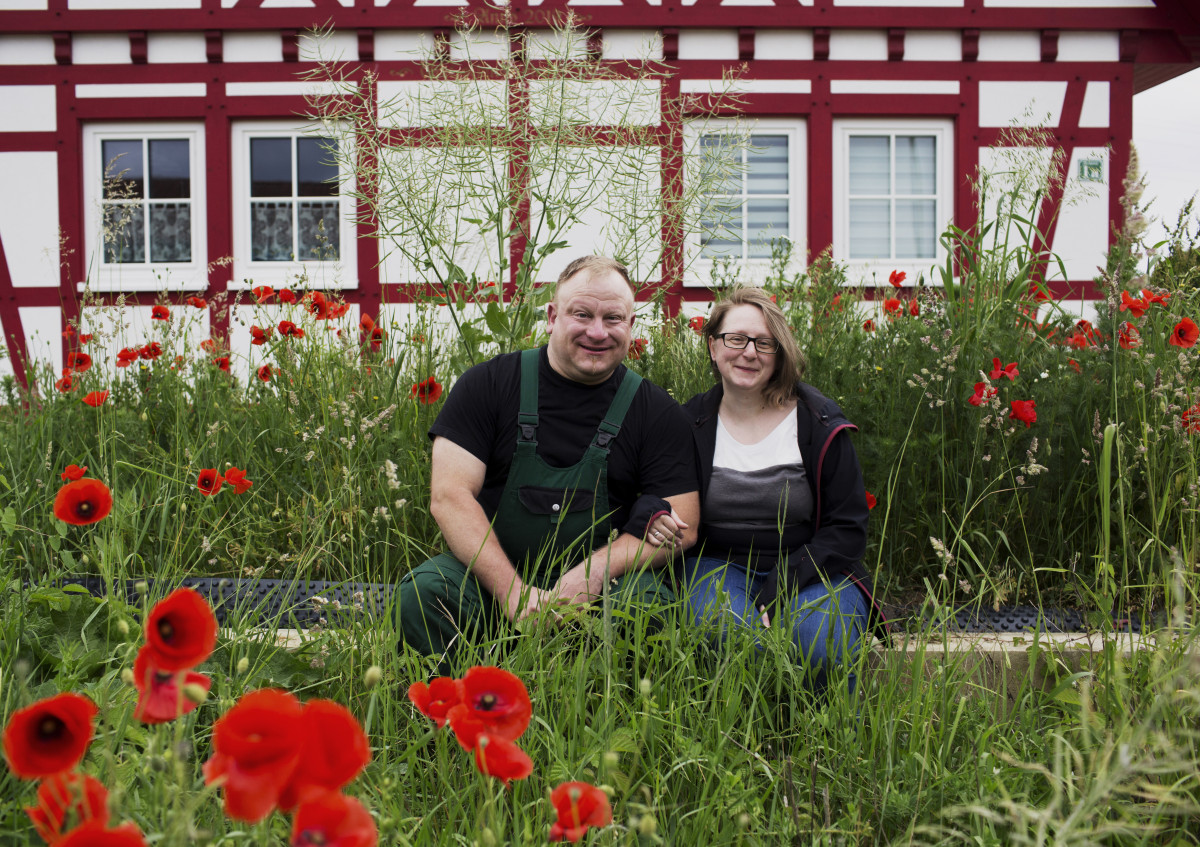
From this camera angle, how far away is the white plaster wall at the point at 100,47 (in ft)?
25.3

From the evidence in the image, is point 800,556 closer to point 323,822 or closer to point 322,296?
point 323,822

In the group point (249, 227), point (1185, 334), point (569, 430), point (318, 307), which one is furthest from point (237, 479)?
point (249, 227)

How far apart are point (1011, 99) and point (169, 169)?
788 centimetres

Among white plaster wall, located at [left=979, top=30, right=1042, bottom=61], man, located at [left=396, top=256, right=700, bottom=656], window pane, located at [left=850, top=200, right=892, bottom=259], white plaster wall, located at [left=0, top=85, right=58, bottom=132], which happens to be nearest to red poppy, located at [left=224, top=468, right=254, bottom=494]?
man, located at [left=396, top=256, right=700, bottom=656]

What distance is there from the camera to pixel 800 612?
6.16 ft

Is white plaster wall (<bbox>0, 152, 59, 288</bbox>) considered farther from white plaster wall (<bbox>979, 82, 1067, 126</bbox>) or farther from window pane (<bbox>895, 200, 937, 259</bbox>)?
white plaster wall (<bbox>979, 82, 1067, 126</bbox>)

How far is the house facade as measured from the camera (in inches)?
302

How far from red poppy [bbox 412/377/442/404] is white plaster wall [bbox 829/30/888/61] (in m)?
6.57

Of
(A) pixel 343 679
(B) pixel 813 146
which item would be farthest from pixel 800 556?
(B) pixel 813 146

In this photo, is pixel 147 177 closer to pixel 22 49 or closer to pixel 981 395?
pixel 22 49

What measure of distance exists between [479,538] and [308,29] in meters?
7.07

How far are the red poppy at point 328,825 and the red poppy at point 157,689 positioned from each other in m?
0.19

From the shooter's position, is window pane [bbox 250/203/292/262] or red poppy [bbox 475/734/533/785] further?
window pane [bbox 250/203/292/262]

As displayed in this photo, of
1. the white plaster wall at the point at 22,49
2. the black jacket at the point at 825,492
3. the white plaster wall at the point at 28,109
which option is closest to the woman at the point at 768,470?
the black jacket at the point at 825,492
